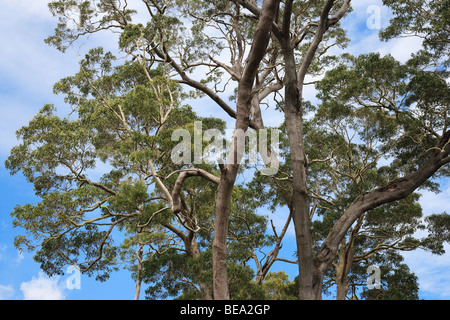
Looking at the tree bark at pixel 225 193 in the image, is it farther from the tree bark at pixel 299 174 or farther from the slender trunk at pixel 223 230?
the tree bark at pixel 299 174

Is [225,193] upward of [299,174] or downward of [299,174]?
downward

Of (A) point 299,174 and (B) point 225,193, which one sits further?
(A) point 299,174

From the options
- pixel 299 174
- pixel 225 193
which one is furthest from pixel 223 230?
pixel 299 174

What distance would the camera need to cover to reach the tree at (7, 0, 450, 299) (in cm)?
657

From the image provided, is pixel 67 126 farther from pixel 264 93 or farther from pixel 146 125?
pixel 264 93

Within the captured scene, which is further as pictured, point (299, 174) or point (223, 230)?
point (299, 174)

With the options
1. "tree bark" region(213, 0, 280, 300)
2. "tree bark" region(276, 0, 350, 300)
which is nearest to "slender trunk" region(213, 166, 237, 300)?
"tree bark" region(213, 0, 280, 300)

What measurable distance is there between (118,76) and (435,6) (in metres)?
6.94

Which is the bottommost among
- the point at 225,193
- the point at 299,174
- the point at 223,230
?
the point at 223,230

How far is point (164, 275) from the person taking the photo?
31.5 ft

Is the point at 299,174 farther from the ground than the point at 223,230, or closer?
farther from the ground

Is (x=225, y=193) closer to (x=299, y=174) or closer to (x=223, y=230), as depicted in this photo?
(x=223, y=230)

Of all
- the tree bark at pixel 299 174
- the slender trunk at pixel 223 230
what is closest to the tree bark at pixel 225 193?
the slender trunk at pixel 223 230

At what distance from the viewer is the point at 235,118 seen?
6.41m
